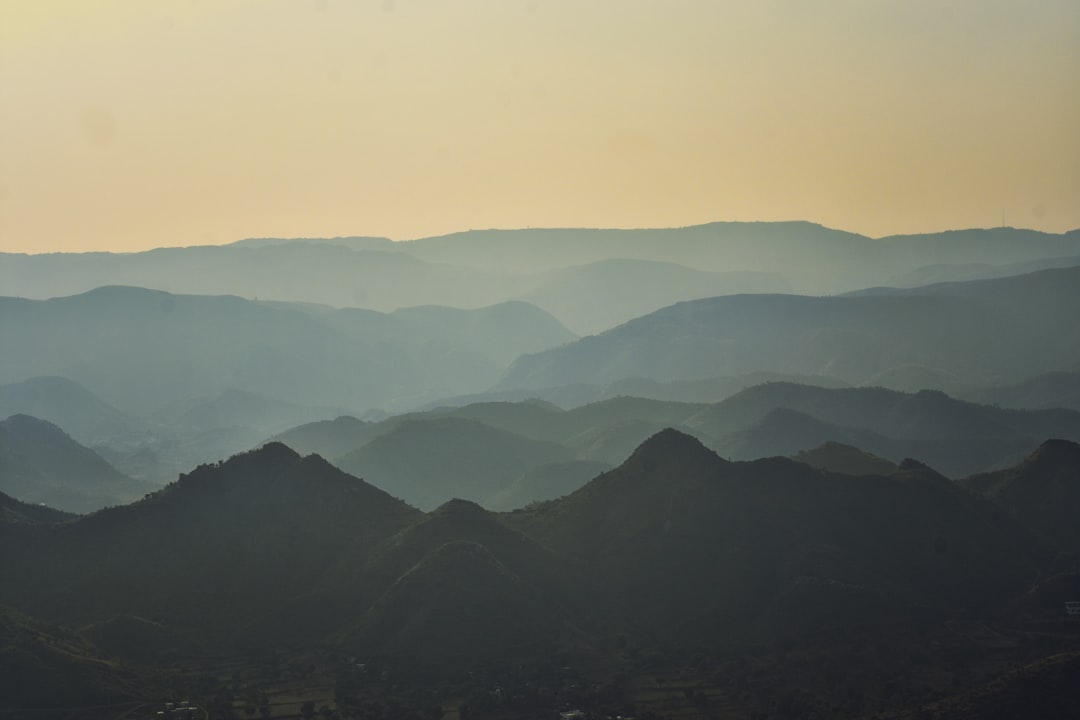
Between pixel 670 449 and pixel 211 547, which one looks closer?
pixel 211 547

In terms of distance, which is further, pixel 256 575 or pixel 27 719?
pixel 256 575

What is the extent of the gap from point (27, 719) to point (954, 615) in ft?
235

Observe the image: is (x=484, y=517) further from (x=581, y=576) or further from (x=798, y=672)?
(x=798, y=672)

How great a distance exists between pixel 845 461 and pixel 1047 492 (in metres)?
20.9

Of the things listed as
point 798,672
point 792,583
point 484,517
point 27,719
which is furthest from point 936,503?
point 27,719

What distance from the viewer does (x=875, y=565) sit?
416 feet

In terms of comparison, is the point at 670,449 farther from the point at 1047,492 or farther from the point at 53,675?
the point at 53,675

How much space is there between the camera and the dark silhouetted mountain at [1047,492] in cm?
14288

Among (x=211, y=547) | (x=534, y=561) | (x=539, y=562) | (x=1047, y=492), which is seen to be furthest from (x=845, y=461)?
(x=211, y=547)

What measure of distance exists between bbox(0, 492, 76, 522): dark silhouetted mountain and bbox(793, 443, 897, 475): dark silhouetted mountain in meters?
77.9

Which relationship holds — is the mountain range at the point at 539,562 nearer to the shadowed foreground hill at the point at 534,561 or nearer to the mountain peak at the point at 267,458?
the shadowed foreground hill at the point at 534,561

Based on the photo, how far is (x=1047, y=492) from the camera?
485 ft

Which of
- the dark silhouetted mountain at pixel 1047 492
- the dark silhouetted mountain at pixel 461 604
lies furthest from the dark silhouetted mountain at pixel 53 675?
the dark silhouetted mountain at pixel 1047 492

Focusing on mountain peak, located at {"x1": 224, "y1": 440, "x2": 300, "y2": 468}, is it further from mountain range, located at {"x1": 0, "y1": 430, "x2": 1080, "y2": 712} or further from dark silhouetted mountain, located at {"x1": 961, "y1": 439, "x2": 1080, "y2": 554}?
dark silhouetted mountain, located at {"x1": 961, "y1": 439, "x2": 1080, "y2": 554}
